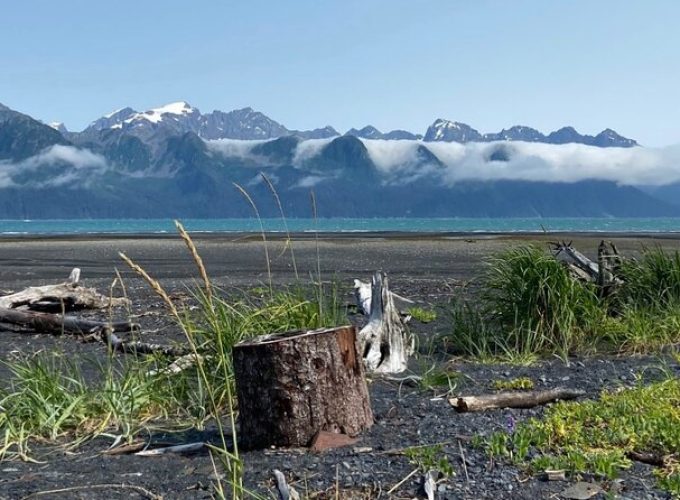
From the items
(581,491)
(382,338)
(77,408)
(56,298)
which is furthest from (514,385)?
(56,298)

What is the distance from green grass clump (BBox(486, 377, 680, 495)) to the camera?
5523 mm

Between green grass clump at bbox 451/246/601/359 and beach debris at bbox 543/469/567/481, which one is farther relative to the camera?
green grass clump at bbox 451/246/601/359

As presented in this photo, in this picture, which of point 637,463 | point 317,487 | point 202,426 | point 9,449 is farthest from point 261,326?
point 637,463

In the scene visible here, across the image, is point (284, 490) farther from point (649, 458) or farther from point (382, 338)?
point (382, 338)

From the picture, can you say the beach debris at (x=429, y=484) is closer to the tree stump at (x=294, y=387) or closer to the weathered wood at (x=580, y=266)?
the tree stump at (x=294, y=387)

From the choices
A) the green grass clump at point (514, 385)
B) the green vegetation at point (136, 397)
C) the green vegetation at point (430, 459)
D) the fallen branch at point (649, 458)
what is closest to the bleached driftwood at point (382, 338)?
the green vegetation at point (136, 397)

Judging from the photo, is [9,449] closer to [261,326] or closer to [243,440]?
[243,440]

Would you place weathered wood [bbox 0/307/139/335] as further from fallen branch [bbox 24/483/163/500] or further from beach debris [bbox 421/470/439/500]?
beach debris [bbox 421/470/439/500]

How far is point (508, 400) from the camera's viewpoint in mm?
7383

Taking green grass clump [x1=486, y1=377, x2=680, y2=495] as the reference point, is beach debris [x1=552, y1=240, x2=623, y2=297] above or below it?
above

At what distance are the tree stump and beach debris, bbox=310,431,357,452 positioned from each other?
0.07 meters

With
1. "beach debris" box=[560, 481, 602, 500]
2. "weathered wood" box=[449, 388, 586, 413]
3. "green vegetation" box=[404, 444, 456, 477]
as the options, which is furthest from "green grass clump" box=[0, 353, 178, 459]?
"beach debris" box=[560, 481, 602, 500]

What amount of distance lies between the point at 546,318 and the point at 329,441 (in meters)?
6.30

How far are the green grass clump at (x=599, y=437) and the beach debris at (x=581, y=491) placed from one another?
0.19m
